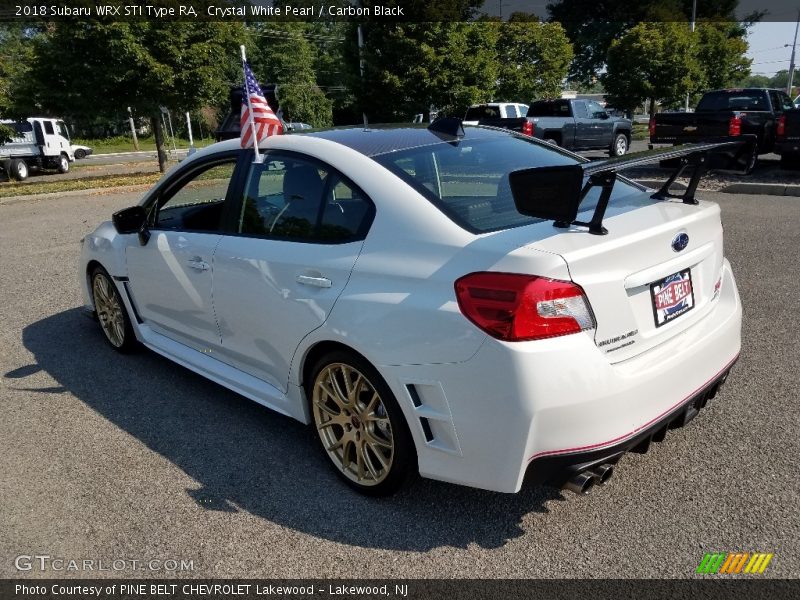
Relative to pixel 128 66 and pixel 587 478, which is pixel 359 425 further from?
pixel 128 66

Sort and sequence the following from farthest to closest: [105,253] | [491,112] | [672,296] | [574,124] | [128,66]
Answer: [491,112]
[574,124]
[128,66]
[105,253]
[672,296]

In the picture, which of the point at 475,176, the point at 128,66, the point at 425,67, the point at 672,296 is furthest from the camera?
the point at 425,67

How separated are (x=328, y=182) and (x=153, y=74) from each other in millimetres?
17615

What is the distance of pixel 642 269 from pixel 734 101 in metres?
15.2

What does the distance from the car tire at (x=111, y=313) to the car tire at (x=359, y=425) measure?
2.26 m

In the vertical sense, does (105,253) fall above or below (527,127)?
below

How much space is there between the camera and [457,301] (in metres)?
2.35

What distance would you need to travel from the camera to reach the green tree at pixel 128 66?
58.3ft

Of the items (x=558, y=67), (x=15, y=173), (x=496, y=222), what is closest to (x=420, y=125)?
(x=496, y=222)

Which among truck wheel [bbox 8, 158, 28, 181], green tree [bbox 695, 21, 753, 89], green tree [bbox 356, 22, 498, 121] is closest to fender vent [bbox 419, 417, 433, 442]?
green tree [bbox 356, 22, 498, 121]

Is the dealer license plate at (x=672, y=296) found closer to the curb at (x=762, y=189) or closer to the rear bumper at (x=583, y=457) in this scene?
the rear bumper at (x=583, y=457)

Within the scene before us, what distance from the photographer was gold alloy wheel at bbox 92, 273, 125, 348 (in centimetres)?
472

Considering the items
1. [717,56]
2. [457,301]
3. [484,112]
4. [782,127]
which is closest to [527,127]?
[484,112]

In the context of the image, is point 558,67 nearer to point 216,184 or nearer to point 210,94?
point 210,94
